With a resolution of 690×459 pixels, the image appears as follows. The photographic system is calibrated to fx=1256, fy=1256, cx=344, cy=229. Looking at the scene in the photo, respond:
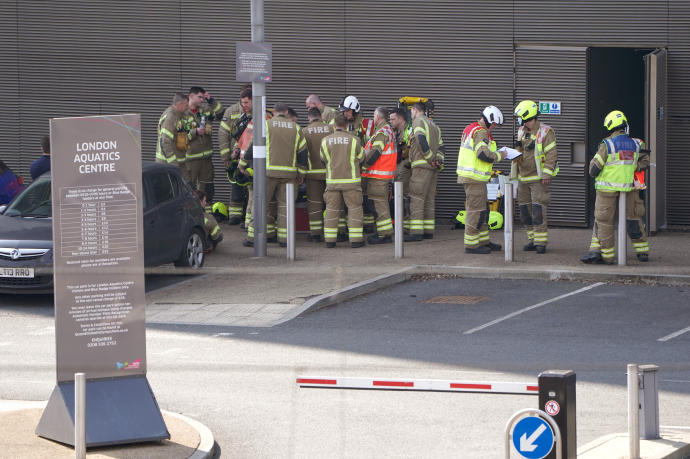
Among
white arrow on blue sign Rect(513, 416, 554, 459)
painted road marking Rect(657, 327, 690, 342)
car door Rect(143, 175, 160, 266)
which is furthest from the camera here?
car door Rect(143, 175, 160, 266)

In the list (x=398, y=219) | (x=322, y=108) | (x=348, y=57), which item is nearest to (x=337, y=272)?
(x=398, y=219)

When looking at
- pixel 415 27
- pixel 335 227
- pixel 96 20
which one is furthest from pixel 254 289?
pixel 96 20

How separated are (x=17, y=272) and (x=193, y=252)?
304 centimetres

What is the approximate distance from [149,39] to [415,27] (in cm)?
476

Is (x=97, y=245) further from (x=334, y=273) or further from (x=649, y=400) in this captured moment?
(x=334, y=273)

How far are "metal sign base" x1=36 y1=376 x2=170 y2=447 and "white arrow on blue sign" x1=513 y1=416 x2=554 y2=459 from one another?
276 centimetres

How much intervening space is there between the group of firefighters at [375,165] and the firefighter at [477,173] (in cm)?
1

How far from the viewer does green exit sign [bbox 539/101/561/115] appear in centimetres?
2005

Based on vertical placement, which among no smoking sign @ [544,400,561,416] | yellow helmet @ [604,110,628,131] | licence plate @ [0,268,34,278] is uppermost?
yellow helmet @ [604,110,628,131]

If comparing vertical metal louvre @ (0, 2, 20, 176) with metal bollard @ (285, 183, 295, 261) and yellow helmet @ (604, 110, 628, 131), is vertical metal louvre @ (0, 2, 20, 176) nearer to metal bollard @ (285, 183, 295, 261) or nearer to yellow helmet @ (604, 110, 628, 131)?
metal bollard @ (285, 183, 295, 261)

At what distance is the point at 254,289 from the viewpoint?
15742mm

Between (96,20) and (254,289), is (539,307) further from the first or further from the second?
(96,20)

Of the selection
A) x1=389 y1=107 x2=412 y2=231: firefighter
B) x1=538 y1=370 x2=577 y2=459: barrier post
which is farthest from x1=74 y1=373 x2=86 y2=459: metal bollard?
x1=389 y1=107 x2=412 y2=231: firefighter

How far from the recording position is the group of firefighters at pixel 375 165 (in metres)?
16.5
